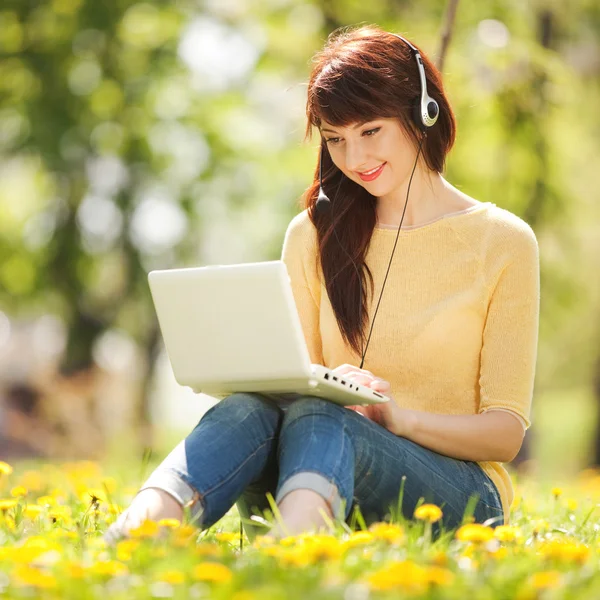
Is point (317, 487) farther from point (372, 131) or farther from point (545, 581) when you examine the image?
point (372, 131)

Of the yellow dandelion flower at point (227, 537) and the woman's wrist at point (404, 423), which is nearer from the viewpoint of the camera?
the yellow dandelion flower at point (227, 537)

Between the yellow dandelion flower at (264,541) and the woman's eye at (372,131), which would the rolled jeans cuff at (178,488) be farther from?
the woman's eye at (372,131)

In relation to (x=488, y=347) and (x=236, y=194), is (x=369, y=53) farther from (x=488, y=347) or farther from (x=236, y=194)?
(x=236, y=194)

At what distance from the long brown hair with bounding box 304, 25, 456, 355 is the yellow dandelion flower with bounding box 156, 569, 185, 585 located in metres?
1.35

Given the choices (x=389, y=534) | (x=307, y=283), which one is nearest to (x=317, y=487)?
(x=389, y=534)

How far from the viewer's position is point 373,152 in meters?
2.86

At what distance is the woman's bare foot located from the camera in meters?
2.10

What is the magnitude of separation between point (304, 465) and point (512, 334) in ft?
2.70

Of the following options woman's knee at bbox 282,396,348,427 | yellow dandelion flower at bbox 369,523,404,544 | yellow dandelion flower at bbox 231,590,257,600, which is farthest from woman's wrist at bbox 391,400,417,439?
yellow dandelion flower at bbox 231,590,257,600

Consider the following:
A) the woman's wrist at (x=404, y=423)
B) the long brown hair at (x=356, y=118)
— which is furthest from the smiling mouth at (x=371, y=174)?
the woman's wrist at (x=404, y=423)

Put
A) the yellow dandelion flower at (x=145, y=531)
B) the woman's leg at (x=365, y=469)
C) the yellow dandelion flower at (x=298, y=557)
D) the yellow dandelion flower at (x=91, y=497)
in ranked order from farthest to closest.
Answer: the yellow dandelion flower at (x=91, y=497) → the woman's leg at (x=365, y=469) → the yellow dandelion flower at (x=145, y=531) → the yellow dandelion flower at (x=298, y=557)

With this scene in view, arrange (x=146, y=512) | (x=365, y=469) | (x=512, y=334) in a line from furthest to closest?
(x=512, y=334)
(x=365, y=469)
(x=146, y=512)

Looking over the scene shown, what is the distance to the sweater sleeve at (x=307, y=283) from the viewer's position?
10.1ft

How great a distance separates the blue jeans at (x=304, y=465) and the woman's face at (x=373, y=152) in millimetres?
754
